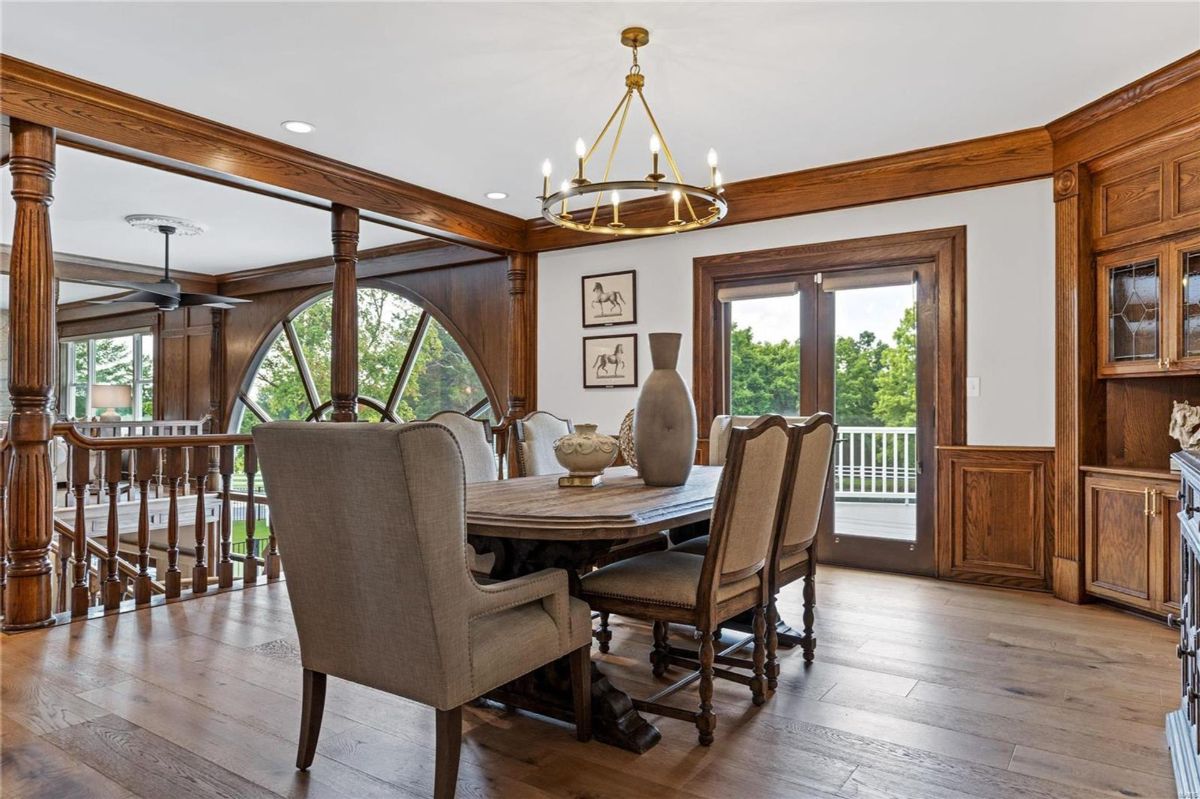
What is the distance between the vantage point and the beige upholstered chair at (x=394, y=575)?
171 centimetres

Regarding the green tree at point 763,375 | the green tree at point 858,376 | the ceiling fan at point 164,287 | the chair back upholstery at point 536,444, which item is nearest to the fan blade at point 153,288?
the ceiling fan at point 164,287

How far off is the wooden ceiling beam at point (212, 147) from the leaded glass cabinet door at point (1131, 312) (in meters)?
4.00

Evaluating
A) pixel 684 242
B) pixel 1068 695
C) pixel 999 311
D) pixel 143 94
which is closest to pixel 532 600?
pixel 1068 695

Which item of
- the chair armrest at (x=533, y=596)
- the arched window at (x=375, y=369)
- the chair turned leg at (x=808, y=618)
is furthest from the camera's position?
the arched window at (x=375, y=369)

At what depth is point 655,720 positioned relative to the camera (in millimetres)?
2463

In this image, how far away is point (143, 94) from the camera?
141 inches

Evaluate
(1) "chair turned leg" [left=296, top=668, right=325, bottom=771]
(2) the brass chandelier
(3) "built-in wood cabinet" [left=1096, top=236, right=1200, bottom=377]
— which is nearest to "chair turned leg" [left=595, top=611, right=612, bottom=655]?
(1) "chair turned leg" [left=296, top=668, right=325, bottom=771]

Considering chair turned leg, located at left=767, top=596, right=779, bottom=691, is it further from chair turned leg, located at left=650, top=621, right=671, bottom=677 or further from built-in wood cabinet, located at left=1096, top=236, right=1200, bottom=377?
built-in wood cabinet, located at left=1096, top=236, right=1200, bottom=377

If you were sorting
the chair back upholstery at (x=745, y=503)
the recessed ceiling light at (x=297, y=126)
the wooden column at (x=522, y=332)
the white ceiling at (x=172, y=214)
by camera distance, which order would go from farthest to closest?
the wooden column at (x=522, y=332) → the white ceiling at (x=172, y=214) → the recessed ceiling light at (x=297, y=126) → the chair back upholstery at (x=745, y=503)

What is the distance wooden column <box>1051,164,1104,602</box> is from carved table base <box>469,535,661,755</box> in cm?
284

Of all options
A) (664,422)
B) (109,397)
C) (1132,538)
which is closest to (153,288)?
(109,397)

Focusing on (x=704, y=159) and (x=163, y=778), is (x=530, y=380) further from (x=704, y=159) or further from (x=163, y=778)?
(x=163, y=778)

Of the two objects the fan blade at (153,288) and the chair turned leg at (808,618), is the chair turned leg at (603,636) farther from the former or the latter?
the fan blade at (153,288)

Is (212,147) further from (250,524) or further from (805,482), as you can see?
(805,482)
